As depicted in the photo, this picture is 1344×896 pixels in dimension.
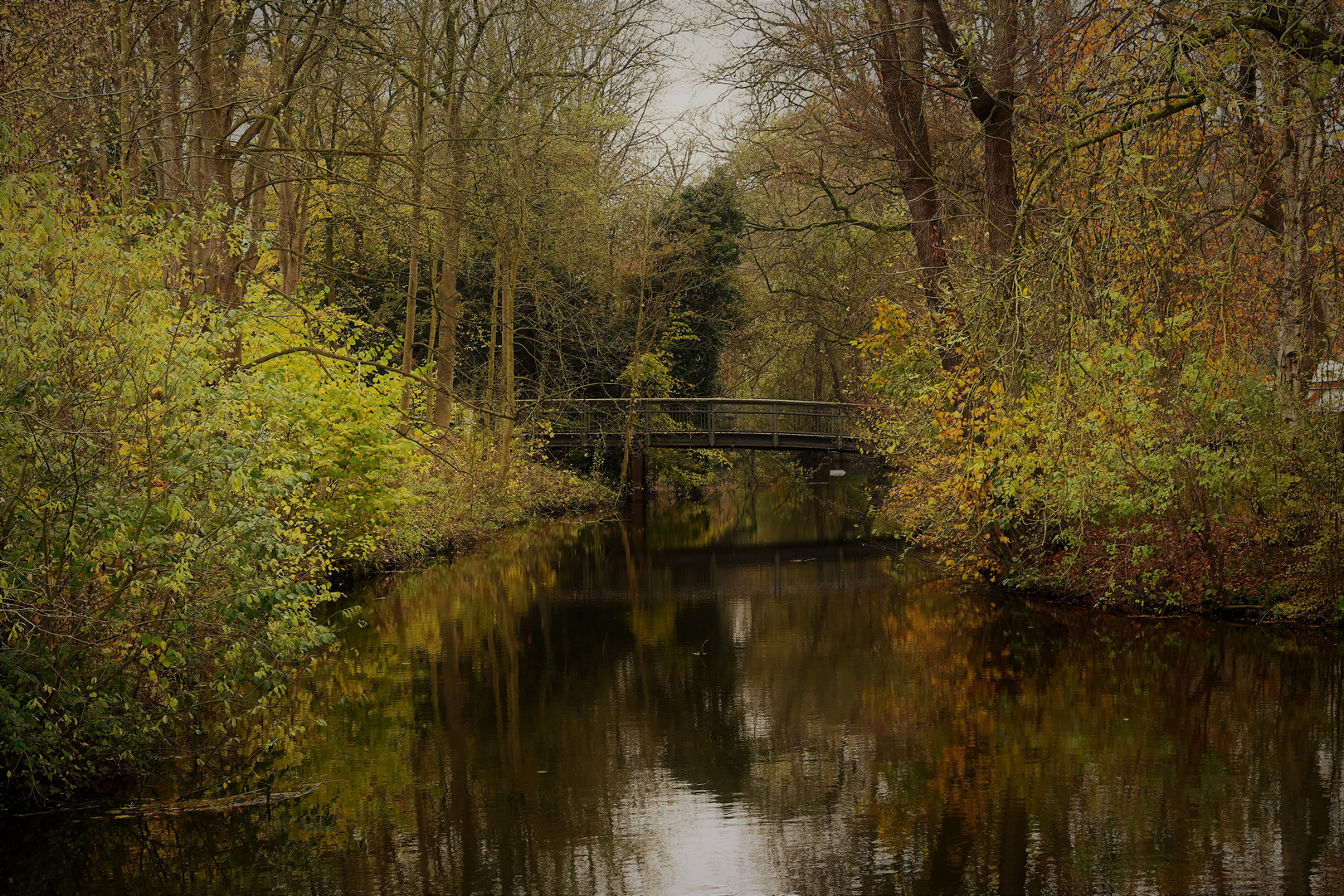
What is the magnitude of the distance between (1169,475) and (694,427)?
16954 mm

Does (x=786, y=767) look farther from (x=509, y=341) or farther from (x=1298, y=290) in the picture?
(x=509, y=341)

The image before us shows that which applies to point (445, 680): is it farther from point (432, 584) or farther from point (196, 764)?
point (432, 584)

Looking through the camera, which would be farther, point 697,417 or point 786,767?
point 697,417

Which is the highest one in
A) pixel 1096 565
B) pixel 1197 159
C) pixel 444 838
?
pixel 1197 159

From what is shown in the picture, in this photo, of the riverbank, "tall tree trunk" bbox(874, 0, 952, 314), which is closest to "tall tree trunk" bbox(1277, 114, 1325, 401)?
"tall tree trunk" bbox(874, 0, 952, 314)

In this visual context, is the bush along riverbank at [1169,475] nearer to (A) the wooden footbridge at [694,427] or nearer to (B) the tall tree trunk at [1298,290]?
(B) the tall tree trunk at [1298,290]

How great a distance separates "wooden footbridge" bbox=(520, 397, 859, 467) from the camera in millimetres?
25953

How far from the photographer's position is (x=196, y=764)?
750 cm

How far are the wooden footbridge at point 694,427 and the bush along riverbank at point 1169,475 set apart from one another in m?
13.6

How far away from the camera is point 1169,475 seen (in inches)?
420

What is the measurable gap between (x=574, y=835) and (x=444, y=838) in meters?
0.68

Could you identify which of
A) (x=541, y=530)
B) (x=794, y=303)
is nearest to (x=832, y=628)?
(x=541, y=530)

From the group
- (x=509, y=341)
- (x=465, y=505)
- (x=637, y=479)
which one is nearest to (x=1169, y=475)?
(x=465, y=505)

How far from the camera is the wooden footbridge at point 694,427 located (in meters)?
26.0
